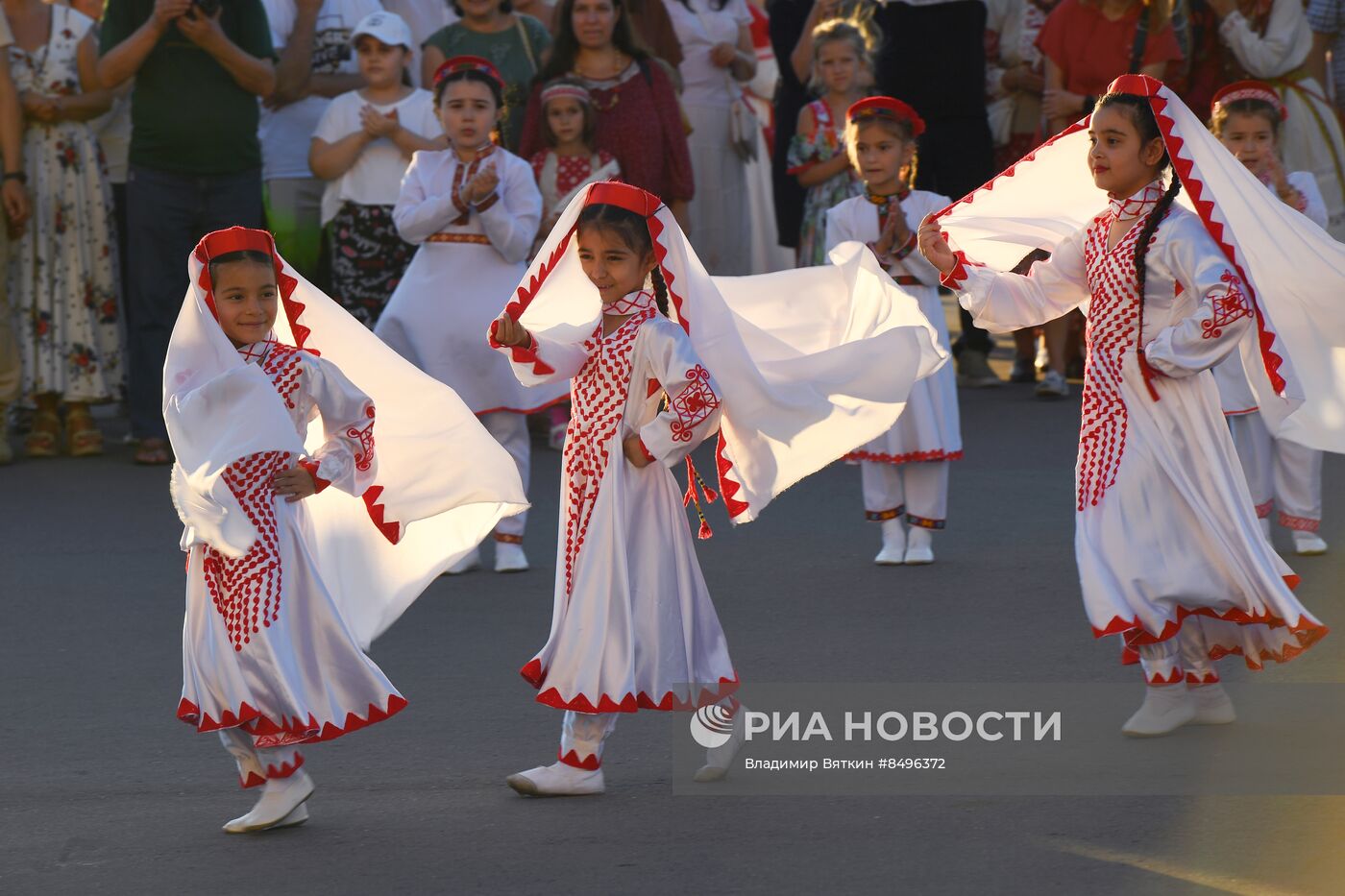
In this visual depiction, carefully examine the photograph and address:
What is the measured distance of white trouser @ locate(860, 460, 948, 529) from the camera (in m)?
8.20

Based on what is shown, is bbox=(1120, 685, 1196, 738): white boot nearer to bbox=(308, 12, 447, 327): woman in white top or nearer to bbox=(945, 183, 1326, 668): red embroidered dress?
bbox=(945, 183, 1326, 668): red embroidered dress

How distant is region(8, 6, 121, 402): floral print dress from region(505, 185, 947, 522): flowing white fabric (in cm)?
533

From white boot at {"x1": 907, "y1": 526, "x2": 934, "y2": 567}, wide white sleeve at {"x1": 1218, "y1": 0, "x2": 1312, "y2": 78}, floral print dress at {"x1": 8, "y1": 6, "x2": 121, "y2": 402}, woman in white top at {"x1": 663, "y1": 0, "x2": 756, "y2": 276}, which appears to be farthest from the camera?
woman in white top at {"x1": 663, "y1": 0, "x2": 756, "y2": 276}

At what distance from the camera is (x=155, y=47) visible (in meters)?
9.95

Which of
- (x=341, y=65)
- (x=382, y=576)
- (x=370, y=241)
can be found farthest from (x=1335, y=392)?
(x=341, y=65)

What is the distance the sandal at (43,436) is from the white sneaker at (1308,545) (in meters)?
Answer: 6.28

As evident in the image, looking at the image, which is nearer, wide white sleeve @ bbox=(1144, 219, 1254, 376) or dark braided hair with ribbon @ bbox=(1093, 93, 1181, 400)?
wide white sleeve @ bbox=(1144, 219, 1254, 376)

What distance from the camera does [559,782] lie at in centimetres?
523

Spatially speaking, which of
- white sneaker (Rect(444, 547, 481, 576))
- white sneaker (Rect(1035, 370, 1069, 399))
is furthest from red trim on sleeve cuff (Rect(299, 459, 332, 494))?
white sneaker (Rect(1035, 370, 1069, 399))

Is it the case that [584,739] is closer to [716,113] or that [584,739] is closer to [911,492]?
[911,492]

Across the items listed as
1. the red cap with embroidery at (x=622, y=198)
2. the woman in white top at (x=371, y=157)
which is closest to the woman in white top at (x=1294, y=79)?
the woman in white top at (x=371, y=157)

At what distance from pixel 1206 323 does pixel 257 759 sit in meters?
2.71

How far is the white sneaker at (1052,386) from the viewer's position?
12055mm

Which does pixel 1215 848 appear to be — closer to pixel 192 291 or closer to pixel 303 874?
pixel 303 874
